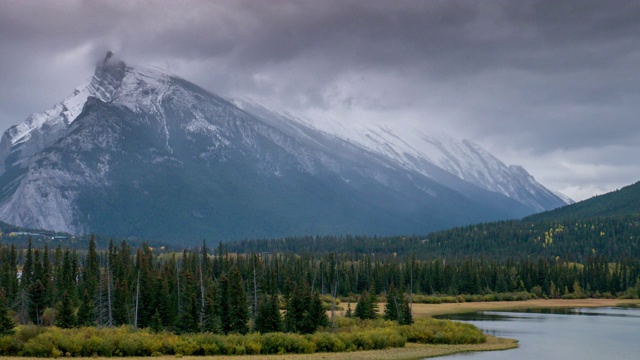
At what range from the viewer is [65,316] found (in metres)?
103

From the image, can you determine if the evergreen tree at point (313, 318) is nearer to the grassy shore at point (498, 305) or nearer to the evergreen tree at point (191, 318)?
the evergreen tree at point (191, 318)

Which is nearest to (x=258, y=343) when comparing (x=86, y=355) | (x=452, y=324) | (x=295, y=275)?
(x=86, y=355)

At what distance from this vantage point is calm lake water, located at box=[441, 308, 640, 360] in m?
92.3

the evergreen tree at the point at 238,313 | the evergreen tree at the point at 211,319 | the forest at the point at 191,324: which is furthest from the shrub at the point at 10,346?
the evergreen tree at the point at 238,313

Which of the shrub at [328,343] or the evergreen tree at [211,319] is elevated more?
the evergreen tree at [211,319]

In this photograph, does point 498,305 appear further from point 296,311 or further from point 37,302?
point 37,302

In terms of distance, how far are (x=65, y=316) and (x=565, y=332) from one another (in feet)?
212

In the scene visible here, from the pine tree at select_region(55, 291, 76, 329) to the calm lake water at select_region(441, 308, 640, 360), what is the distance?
4537 cm

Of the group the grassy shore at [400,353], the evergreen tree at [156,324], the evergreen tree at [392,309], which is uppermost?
the evergreen tree at [392,309]

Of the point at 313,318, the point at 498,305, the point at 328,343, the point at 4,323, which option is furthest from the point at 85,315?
the point at 498,305

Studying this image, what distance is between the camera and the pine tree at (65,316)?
102 m

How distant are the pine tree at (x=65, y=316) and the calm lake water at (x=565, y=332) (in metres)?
45.4

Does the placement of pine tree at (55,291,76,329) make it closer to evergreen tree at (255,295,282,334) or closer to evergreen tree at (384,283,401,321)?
evergreen tree at (255,295,282,334)

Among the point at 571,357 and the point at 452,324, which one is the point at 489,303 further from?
the point at 571,357
